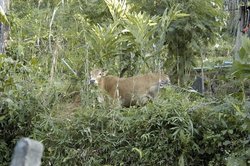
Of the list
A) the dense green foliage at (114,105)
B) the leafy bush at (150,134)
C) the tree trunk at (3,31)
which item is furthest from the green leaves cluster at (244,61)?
the tree trunk at (3,31)

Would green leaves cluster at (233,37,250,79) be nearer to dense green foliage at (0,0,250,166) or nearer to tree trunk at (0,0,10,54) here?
dense green foliage at (0,0,250,166)

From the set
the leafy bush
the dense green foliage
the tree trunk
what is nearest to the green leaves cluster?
the dense green foliage

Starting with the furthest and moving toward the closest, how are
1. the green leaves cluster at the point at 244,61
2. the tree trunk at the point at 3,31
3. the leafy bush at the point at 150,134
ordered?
the tree trunk at the point at 3,31 → the leafy bush at the point at 150,134 → the green leaves cluster at the point at 244,61

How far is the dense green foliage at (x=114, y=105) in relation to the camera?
16.2 ft

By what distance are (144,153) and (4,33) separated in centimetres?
299

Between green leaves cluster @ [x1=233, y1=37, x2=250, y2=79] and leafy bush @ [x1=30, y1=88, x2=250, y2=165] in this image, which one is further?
leafy bush @ [x1=30, y1=88, x2=250, y2=165]

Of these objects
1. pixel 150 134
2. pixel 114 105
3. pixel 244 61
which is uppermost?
pixel 244 61

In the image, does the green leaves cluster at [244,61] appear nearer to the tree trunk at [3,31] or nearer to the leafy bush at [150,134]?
the leafy bush at [150,134]

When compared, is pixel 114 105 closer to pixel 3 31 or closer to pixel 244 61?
pixel 244 61

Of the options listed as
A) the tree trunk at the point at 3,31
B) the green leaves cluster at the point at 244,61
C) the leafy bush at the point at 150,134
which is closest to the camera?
the green leaves cluster at the point at 244,61

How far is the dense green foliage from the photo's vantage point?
194 inches

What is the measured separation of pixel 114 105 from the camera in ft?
18.1

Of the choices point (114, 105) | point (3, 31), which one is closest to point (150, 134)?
point (114, 105)

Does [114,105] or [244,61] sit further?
[114,105]
